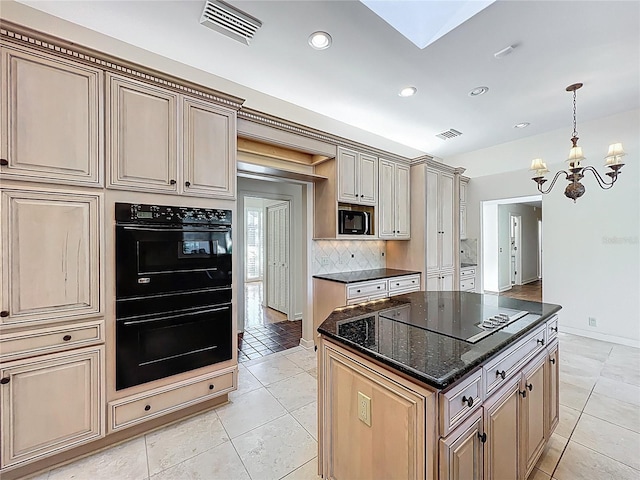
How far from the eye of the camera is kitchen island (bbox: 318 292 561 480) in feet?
3.28

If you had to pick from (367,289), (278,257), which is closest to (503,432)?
(367,289)

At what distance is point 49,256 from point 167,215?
67 cm

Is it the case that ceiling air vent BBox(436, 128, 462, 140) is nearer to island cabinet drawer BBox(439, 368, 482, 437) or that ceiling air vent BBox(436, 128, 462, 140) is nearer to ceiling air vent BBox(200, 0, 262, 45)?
ceiling air vent BBox(200, 0, 262, 45)

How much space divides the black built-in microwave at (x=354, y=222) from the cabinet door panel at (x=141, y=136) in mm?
1951

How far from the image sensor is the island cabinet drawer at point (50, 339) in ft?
5.07

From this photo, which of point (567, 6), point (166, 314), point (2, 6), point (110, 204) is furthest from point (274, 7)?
point (166, 314)

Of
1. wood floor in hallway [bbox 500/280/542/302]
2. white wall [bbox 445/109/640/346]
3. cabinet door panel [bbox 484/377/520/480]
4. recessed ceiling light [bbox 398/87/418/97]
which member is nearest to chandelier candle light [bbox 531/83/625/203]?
white wall [bbox 445/109/640/346]

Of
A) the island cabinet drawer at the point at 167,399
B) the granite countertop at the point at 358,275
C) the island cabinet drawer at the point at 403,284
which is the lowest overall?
the island cabinet drawer at the point at 167,399

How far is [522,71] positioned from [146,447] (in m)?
4.46

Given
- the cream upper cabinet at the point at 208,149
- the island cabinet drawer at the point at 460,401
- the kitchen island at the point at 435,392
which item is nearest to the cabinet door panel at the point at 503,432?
the kitchen island at the point at 435,392

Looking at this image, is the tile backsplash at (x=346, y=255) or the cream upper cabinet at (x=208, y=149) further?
the tile backsplash at (x=346, y=255)

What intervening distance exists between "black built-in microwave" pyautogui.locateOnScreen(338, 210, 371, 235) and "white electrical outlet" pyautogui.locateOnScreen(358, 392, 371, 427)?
2349mm

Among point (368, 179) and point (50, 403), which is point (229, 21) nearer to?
point (368, 179)

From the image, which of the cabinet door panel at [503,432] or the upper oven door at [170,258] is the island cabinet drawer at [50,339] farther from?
the cabinet door panel at [503,432]
